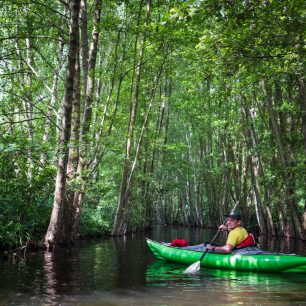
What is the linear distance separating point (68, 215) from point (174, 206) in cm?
3486

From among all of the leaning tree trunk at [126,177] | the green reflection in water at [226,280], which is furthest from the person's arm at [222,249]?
the leaning tree trunk at [126,177]

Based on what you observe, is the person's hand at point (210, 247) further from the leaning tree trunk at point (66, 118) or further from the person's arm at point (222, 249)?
the leaning tree trunk at point (66, 118)

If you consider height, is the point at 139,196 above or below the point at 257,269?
above

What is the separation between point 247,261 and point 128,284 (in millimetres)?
2997

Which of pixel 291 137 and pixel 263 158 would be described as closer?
pixel 291 137

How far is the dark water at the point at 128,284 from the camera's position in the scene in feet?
19.4

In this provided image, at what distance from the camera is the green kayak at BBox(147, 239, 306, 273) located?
849 centimetres

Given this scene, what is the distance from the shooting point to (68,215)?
40.2ft

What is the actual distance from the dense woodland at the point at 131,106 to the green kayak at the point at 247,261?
3.45 metres

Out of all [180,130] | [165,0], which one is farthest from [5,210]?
[180,130]

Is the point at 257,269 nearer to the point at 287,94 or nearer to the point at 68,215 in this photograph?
the point at 68,215

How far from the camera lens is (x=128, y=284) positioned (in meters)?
7.11

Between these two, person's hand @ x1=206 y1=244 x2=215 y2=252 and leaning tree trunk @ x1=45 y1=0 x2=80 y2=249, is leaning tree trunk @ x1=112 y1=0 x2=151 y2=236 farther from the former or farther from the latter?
person's hand @ x1=206 y1=244 x2=215 y2=252

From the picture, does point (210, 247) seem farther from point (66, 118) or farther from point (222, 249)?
point (66, 118)
